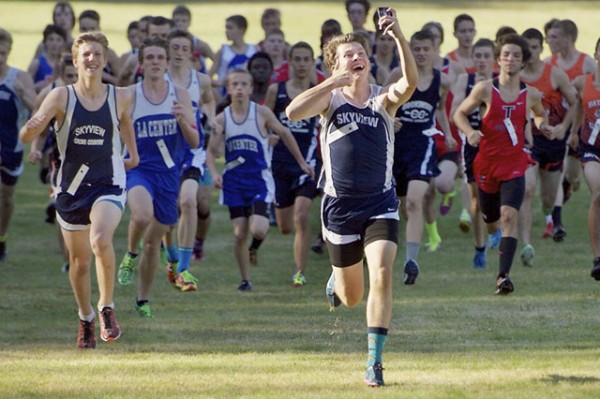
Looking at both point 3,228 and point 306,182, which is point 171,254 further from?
point 3,228

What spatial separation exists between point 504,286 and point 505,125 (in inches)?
56.9

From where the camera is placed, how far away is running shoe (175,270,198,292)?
1331 centimetres

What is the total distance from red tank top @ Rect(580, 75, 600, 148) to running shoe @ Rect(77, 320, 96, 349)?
517cm

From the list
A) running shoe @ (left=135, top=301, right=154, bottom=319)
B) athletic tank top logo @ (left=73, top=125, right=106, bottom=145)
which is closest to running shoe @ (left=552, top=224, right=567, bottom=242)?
running shoe @ (left=135, top=301, right=154, bottom=319)

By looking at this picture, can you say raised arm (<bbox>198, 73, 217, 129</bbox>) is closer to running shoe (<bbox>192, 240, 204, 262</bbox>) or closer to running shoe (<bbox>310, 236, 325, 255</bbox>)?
running shoe (<bbox>192, 240, 204, 262</bbox>)

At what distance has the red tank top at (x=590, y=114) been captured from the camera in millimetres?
13148

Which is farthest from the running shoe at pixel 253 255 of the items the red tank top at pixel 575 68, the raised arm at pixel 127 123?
the raised arm at pixel 127 123

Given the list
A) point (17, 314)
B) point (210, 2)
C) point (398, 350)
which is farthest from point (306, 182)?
point (210, 2)

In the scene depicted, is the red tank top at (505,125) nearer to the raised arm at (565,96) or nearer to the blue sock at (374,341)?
the raised arm at (565,96)

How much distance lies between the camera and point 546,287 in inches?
525

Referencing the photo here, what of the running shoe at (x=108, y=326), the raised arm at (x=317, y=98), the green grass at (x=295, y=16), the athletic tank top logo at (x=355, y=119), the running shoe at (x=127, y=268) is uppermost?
the green grass at (x=295, y=16)

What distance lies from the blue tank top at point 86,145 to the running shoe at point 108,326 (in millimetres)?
885

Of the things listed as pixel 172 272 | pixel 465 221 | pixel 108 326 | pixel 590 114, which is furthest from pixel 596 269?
pixel 108 326

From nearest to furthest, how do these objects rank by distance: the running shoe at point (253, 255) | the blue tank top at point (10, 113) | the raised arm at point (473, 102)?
the raised arm at point (473, 102)
the running shoe at point (253, 255)
the blue tank top at point (10, 113)
